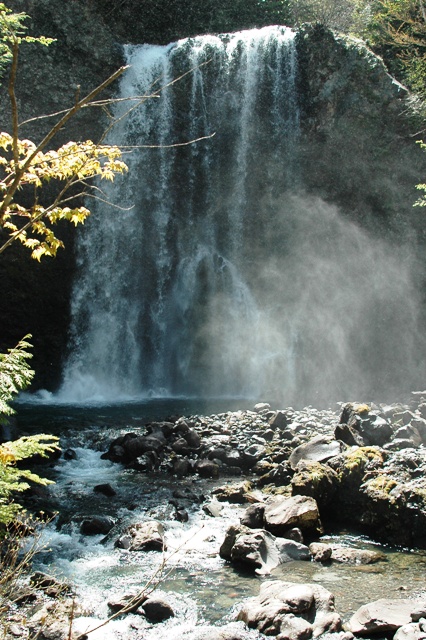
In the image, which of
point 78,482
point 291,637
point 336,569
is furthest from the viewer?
point 78,482

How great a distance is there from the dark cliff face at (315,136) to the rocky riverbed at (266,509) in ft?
34.9

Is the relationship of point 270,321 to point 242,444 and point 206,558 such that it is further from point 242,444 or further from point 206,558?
point 206,558

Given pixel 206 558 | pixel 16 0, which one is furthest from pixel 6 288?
pixel 206 558

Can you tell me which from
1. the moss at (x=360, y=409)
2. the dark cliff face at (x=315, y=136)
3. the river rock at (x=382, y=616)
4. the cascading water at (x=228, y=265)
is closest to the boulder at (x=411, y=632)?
the river rock at (x=382, y=616)

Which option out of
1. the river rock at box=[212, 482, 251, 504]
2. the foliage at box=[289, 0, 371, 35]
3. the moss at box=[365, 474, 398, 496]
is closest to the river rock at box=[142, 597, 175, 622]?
the river rock at box=[212, 482, 251, 504]

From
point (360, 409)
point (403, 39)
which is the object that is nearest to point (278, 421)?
point (360, 409)

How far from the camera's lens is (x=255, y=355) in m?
22.1

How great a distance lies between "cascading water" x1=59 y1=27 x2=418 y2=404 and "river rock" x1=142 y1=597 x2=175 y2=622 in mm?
14877

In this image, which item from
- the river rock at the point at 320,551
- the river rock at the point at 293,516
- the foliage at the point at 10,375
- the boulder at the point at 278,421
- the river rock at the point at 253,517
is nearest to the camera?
the foliage at the point at 10,375

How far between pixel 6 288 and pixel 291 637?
19.1 metres

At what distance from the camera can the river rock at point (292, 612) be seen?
210 inches

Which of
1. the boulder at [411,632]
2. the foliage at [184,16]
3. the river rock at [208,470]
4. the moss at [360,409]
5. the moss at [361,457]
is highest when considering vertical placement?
the foliage at [184,16]

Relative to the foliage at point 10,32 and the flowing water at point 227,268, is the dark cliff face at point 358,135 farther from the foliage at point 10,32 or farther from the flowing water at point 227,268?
the foliage at point 10,32

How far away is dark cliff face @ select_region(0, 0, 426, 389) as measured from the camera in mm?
22000
